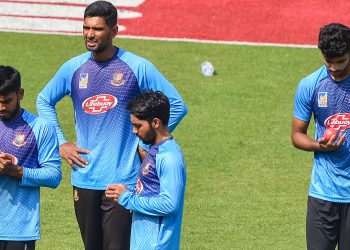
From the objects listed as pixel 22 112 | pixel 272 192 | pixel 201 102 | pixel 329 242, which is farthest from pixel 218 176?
pixel 22 112

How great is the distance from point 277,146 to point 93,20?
6454 millimetres

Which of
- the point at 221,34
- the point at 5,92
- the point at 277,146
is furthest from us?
the point at 221,34

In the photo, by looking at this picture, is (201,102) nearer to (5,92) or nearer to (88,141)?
(88,141)

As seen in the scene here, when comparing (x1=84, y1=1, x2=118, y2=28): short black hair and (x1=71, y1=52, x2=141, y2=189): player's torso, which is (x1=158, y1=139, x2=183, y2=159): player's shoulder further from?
(x1=84, y1=1, x2=118, y2=28): short black hair

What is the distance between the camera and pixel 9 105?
7.96m

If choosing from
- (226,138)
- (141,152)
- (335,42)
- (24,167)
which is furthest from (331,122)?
(226,138)

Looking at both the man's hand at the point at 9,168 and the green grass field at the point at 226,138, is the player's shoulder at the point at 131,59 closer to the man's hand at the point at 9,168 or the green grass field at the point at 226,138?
the man's hand at the point at 9,168

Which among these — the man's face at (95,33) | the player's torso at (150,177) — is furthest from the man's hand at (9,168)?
the man's face at (95,33)

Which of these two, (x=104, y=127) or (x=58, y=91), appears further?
(x=58, y=91)

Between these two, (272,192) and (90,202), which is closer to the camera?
(90,202)

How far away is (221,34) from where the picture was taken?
62.2 feet

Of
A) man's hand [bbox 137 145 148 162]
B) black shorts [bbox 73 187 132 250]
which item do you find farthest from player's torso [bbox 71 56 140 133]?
black shorts [bbox 73 187 132 250]

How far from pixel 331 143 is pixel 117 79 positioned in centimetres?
178

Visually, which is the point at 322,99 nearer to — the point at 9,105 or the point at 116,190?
the point at 116,190
